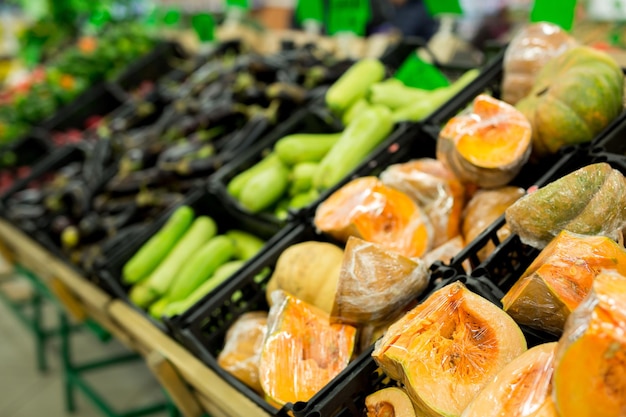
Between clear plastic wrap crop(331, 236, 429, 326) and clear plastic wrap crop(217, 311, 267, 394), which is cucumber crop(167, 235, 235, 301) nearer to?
clear plastic wrap crop(217, 311, 267, 394)

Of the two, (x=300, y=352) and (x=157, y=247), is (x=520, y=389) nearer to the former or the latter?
(x=300, y=352)

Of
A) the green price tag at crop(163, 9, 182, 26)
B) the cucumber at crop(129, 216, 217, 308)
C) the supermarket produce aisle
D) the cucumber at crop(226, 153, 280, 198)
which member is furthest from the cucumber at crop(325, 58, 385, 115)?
the green price tag at crop(163, 9, 182, 26)

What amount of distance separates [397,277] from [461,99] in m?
0.78

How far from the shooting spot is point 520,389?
71 centimetres

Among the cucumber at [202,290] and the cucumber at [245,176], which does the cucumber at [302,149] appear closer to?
the cucumber at [245,176]

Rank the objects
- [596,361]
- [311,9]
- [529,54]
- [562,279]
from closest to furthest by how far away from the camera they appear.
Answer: [596,361]
[562,279]
[529,54]
[311,9]

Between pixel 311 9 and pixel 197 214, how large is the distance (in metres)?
1.17

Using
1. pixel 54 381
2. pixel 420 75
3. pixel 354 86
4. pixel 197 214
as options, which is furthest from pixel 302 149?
pixel 54 381

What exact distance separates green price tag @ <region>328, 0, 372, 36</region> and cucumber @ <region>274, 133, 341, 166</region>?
61 centimetres

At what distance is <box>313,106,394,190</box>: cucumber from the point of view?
173cm

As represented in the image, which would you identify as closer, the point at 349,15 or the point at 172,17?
the point at 349,15

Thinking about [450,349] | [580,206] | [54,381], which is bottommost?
[54,381]

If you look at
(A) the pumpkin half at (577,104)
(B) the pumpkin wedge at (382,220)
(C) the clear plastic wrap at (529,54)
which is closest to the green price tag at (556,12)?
(C) the clear plastic wrap at (529,54)

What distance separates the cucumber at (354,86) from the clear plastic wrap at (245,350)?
1.00m
